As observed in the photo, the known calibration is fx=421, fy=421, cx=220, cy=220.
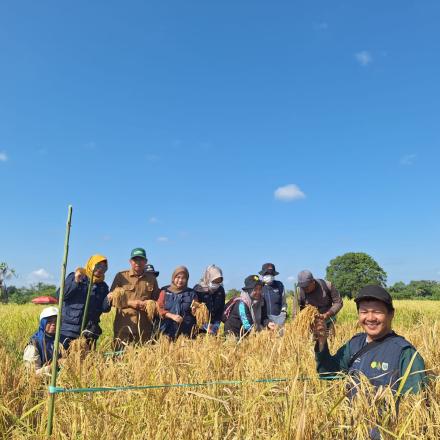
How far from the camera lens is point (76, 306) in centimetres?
482

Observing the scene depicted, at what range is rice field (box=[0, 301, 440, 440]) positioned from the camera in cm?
213

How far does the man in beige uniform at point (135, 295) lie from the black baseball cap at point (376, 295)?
126 inches

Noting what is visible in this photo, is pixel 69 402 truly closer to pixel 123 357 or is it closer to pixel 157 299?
pixel 123 357

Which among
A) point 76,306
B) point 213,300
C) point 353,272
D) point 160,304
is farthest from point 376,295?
point 353,272

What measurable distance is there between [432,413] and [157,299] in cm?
389

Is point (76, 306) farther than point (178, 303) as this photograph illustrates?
No

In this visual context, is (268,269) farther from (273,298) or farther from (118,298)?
(118,298)

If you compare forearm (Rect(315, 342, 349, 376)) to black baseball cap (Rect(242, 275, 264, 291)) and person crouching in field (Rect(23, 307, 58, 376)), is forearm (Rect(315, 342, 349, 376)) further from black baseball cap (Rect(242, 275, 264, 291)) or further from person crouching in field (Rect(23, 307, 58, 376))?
black baseball cap (Rect(242, 275, 264, 291))

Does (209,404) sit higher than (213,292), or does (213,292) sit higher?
(213,292)

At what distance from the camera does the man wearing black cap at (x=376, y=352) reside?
240cm

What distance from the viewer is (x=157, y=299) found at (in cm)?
562

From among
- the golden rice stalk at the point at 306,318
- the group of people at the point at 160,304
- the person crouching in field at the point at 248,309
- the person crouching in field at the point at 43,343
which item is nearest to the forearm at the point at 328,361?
the golden rice stalk at the point at 306,318

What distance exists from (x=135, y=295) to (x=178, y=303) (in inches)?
21.9

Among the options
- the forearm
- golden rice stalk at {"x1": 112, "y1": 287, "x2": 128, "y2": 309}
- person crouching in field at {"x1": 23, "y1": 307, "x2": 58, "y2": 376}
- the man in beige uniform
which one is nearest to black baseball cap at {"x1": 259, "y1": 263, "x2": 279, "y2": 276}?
the man in beige uniform
